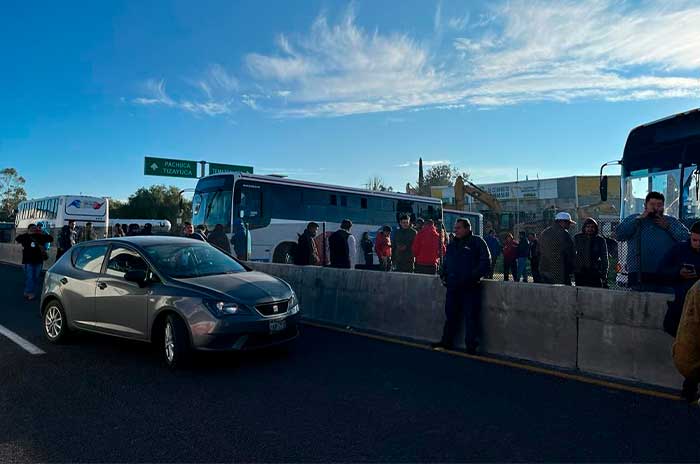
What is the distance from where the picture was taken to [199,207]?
Answer: 1720 centimetres

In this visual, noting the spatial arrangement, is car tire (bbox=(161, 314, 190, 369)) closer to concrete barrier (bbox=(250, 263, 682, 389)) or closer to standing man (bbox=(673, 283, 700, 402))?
concrete barrier (bbox=(250, 263, 682, 389))

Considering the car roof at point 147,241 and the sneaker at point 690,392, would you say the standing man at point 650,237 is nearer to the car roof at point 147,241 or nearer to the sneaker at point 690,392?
the sneaker at point 690,392

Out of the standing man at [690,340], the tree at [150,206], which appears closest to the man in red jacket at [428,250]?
the standing man at [690,340]

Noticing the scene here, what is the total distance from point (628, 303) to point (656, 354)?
1.85 feet

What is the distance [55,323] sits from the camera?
7273 mm

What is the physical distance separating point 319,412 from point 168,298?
242 cm

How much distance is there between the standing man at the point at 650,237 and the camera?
589cm

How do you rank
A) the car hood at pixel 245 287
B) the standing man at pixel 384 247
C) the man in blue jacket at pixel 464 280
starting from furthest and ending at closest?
the standing man at pixel 384 247, the man in blue jacket at pixel 464 280, the car hood at pixel 245 287

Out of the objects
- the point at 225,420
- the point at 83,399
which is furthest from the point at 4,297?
the point at 225,420

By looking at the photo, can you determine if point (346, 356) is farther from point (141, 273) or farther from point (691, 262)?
point (691, 262)

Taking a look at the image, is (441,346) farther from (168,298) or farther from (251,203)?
(251,203)

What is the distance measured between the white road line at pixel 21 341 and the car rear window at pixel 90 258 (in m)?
1.15

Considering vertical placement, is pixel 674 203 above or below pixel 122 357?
above

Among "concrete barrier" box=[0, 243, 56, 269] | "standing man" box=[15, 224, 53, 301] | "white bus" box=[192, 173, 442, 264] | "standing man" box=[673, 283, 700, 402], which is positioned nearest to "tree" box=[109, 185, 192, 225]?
"concrete barrier" box=[0, 243, 56, 269]
